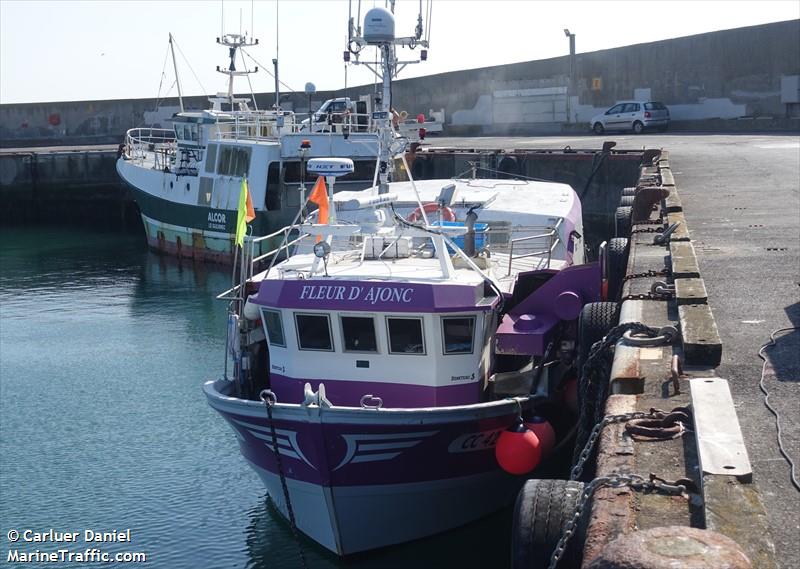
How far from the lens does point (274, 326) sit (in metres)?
11.2

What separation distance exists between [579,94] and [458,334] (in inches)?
1414

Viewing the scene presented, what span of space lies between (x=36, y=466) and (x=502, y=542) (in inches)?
261

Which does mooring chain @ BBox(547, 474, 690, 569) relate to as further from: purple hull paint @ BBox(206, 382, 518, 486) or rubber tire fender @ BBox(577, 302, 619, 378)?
purple hull paint @ BBox(206, 382, 518, 486)

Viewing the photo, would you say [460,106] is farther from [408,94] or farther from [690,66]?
[690,66]

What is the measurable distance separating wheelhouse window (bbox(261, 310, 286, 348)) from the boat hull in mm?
818

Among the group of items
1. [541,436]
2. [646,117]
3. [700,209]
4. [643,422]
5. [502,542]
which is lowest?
[502,542]

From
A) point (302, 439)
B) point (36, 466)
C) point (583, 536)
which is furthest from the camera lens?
point (36, 466)

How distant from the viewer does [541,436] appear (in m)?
10.8

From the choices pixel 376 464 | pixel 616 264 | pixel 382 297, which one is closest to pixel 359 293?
pixel 382 297

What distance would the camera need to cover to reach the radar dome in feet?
55.6

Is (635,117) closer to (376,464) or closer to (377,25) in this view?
(377,25)

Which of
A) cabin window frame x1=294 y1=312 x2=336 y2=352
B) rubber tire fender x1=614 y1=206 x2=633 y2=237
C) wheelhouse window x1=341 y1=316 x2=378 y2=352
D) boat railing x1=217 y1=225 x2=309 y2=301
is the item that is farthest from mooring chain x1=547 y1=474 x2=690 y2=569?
rubber tire fender x1=614 y1=206 x2=633 y2=237

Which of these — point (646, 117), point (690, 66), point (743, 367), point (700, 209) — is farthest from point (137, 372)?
point (690, 66)

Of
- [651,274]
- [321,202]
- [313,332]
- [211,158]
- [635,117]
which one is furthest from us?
[635,117]
